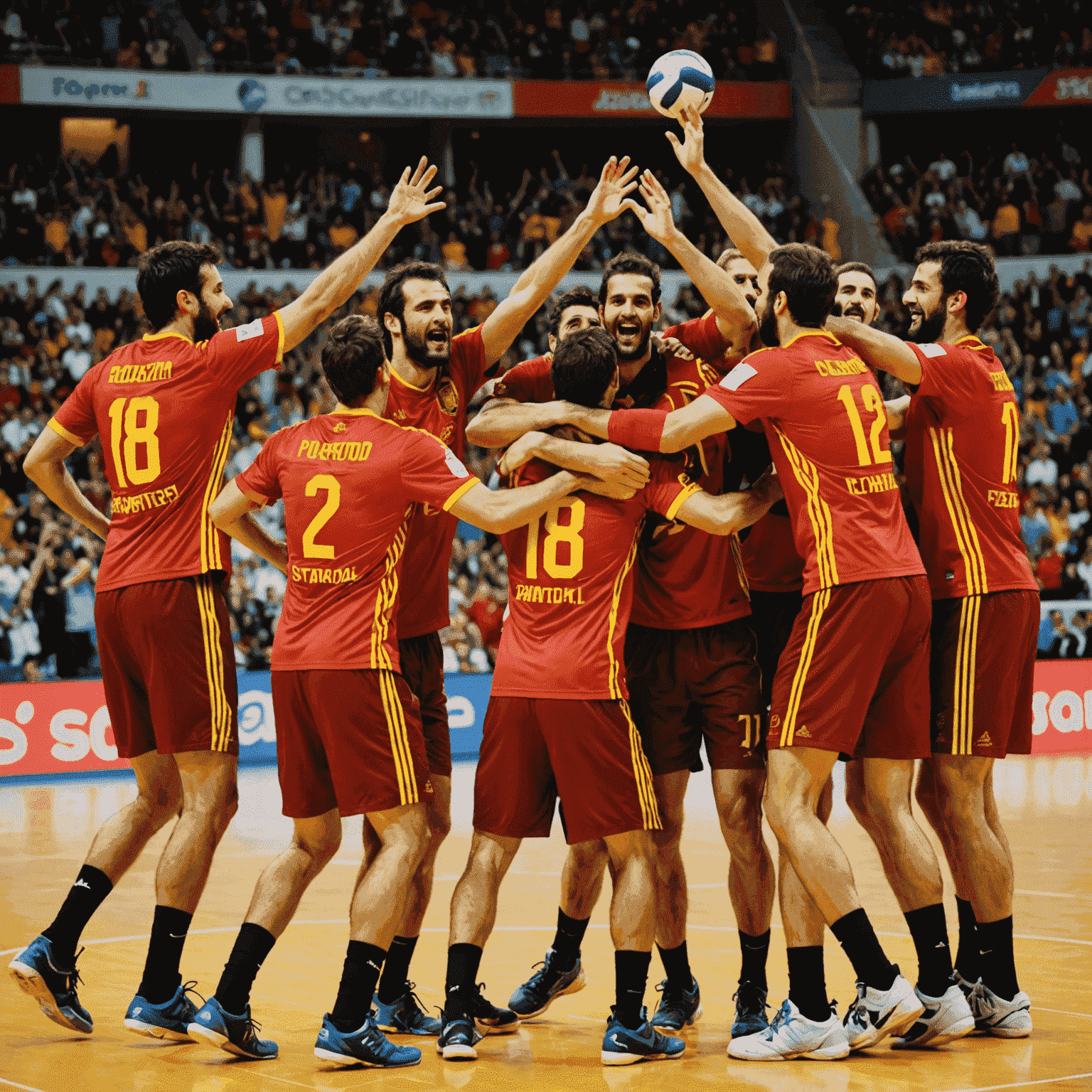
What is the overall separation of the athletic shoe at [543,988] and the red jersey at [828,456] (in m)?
2.15

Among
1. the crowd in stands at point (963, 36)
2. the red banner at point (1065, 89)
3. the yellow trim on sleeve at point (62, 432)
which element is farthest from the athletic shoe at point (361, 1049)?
the crowd in stands at point (963, 36)

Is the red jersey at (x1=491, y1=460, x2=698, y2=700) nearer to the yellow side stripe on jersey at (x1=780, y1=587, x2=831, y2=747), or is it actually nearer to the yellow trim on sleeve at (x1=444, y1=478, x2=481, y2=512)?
the yellow trim on sleeve at (x1=444, y1=478, x2=481, y2=512)

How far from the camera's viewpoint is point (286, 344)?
7.02 meters

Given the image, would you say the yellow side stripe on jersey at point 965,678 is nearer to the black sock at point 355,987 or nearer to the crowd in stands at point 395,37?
the black sock at point 355,987

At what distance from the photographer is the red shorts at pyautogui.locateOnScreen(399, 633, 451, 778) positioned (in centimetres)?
706

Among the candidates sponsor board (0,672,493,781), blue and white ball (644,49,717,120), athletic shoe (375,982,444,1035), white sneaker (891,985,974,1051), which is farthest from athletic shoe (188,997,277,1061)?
sponsor board (0,672,493,781)

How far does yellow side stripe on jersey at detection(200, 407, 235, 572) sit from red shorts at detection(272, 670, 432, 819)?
2.39 ft

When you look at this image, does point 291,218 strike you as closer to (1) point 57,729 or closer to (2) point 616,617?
(1) point 57,729

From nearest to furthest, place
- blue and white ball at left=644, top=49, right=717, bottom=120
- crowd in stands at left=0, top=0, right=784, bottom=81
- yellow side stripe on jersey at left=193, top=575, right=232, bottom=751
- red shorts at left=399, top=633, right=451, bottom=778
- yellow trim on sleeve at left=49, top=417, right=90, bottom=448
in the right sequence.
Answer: yellow side stripe on jersey at left=193, top=575, right=232, bottom=751
red shorts at left=399, top=633, right=451, bottom=778
yellow trim on sleeve at left=49, top=417, right=90, bottom=448
blue and white ball at left=644, top=49, right=717, bottom=120
crowd in stands at left=0, top=0, right=784, bottom=81

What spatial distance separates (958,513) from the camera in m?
6.82

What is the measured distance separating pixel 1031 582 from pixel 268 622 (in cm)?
1252

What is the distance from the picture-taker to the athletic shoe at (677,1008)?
672 cm

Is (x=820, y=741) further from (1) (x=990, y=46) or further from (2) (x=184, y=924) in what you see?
(1) (x=990, y=46)

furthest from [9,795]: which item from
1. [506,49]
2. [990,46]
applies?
[990,46]
